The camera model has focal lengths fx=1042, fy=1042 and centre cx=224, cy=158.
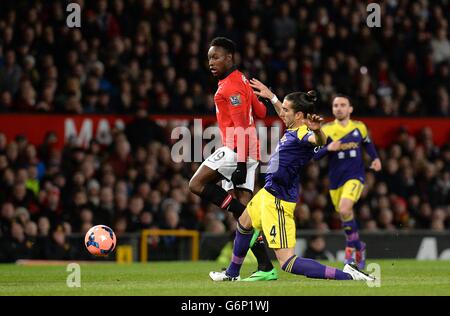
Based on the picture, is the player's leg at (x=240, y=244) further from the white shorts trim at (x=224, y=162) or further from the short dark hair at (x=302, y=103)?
the short dark hair at (x=302, y=103)

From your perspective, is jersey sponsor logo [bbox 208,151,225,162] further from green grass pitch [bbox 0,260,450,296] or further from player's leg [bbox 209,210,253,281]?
green grass pitch [bbox 0,260,450,296]

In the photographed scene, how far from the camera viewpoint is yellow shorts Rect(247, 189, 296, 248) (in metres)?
9.55

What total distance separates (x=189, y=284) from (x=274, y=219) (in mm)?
1103

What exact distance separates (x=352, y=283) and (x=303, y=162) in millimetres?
1242

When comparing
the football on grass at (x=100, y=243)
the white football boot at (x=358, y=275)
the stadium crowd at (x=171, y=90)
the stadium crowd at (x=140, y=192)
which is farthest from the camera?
the stadium crowd at (x=171, y=90)

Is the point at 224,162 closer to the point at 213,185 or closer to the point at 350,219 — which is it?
the point at 213,185

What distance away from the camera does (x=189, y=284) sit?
1002cm

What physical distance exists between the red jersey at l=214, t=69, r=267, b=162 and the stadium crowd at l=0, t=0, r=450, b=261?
18.0 ft

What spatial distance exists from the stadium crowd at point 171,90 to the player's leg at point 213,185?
5.33 metres

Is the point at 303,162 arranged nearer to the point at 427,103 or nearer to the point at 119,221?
the point at 119,221

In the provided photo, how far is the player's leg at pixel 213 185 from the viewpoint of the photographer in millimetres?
10688

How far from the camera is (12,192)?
52.4 feet

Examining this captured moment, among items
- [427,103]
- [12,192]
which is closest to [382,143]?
[427,103]

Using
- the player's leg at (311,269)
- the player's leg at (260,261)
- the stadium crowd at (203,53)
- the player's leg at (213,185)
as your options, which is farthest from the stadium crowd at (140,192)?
the player's leg at (311,269)
